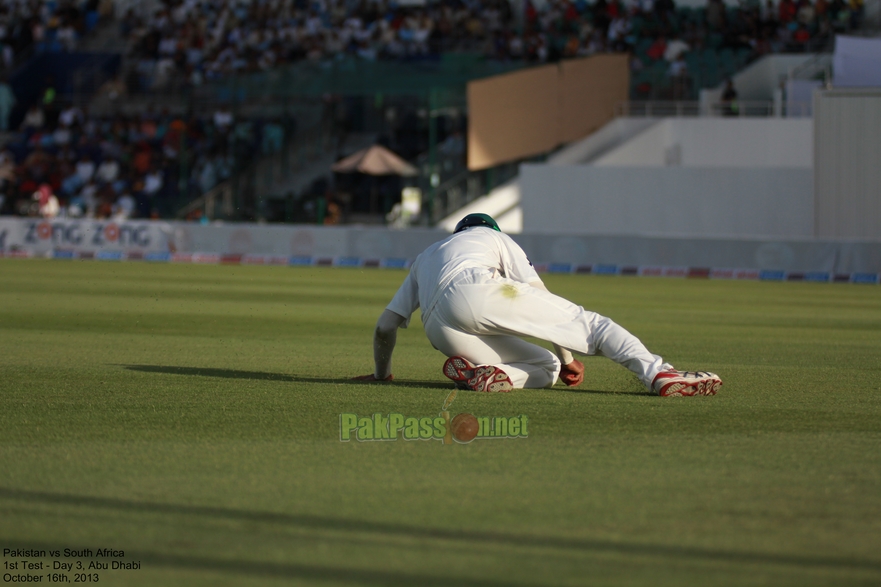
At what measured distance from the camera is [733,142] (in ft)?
103

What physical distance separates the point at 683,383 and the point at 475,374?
1.38 m

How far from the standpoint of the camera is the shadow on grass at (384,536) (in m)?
3.82

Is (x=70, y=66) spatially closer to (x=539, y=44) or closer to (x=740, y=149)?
(x=539, y=44)

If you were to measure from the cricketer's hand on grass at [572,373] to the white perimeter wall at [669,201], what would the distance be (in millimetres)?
20578

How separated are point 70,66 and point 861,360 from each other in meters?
35.4

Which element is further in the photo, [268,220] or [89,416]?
[268,220]

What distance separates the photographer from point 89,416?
6938 mm

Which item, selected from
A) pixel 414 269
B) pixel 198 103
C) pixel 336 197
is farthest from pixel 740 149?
pixel 414 269

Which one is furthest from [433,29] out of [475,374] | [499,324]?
[499,324]

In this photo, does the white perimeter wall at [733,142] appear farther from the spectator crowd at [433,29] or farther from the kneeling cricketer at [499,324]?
the kneeling cricketer at [499,324]

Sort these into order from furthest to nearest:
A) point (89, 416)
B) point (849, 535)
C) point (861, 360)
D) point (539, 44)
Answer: point (539, 44), point (861, 360), point (89, 416), point (849, 535)

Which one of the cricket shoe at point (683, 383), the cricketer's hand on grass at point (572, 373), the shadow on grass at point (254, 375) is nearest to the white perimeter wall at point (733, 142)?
the shadow on grass at point (254, 375)

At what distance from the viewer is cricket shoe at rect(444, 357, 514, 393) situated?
7781mm

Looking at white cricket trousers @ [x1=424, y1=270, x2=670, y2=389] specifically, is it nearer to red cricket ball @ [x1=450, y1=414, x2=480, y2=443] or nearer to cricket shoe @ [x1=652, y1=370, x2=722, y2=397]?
cricket shoe @ [x1=652, y1=370, x2=722, y2=397]
